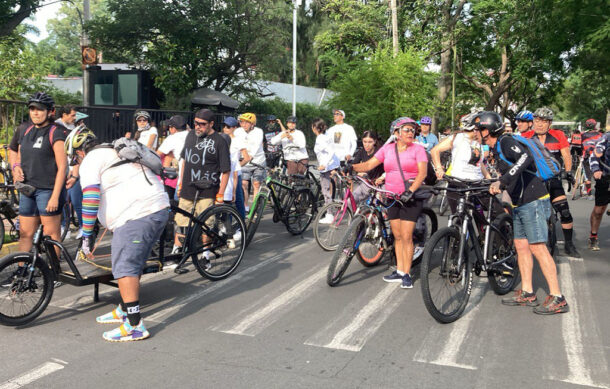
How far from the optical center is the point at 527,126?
361 inches

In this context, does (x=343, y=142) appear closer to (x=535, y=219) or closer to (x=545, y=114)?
(x=545, y=114)

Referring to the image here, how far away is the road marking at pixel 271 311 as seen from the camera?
494cm

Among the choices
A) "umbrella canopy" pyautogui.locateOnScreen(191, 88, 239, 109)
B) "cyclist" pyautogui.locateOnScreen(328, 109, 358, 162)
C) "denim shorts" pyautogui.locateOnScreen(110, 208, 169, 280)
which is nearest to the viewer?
"denim shorts" pyautogui.locateOnScreen(110, 208, 169, 280)

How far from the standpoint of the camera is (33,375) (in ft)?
13.0

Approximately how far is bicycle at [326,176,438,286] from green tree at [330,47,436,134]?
8643 mm

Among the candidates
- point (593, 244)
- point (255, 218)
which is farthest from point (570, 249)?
point (255, 218)

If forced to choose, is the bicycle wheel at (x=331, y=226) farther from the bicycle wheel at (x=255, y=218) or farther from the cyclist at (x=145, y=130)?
the cyclist at (x=145, y=130)

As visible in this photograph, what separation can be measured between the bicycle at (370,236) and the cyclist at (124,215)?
2129mm

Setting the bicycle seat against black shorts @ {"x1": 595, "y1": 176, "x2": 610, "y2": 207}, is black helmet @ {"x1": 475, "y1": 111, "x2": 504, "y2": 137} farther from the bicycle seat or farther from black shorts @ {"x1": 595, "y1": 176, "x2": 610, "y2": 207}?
black shorts @ {"x1": 595, "y1": 176, "x2": 610, "y2": 207}

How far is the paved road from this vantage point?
396cm

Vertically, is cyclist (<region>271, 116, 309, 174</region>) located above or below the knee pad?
above

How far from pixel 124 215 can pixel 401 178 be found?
2.96m

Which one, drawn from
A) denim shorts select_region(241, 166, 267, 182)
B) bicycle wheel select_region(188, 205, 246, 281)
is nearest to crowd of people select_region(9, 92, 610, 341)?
bicycle wheel select_region(188, 205, 246, 281)

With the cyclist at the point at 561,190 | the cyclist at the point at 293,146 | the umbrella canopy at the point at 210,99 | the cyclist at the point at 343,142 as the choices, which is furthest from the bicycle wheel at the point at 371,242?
the umbrella canopy at the point at 210,99
